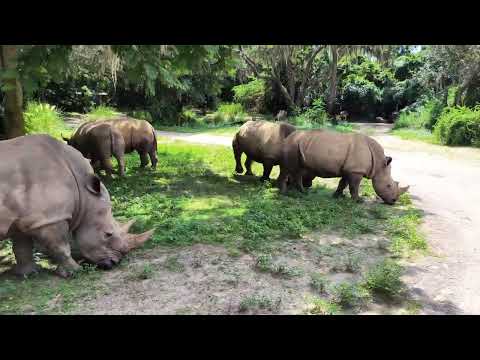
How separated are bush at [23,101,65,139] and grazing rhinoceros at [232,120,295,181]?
7.24 m

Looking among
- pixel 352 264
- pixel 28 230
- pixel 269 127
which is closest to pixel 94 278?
pixel 28 230

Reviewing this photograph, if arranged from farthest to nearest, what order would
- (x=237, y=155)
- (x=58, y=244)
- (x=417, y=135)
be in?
(x=417, y=135) → (x=237, y=155) → (x=58, y=244)

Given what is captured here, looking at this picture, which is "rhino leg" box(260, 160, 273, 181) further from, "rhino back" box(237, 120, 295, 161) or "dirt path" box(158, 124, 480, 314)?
"dirt path" box(158, 124, 480, 314)

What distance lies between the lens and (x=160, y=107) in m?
28.3

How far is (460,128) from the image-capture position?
1816 cm

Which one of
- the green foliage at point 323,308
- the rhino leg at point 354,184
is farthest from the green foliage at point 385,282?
the rhino leg at point 354,184

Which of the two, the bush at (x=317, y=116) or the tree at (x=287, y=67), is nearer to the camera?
the bush at (x=317, y=116)

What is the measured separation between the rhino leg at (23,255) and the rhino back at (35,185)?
434 millimetres

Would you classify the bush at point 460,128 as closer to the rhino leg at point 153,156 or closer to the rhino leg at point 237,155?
the rhino leg at point 237,155

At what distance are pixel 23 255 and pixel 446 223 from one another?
23.6 feet

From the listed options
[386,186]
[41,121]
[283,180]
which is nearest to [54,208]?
[283,180]

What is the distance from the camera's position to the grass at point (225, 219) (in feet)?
17.4

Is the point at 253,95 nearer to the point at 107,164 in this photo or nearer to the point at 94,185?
the point at 107,164

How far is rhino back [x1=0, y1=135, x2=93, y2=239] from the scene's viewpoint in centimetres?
521
